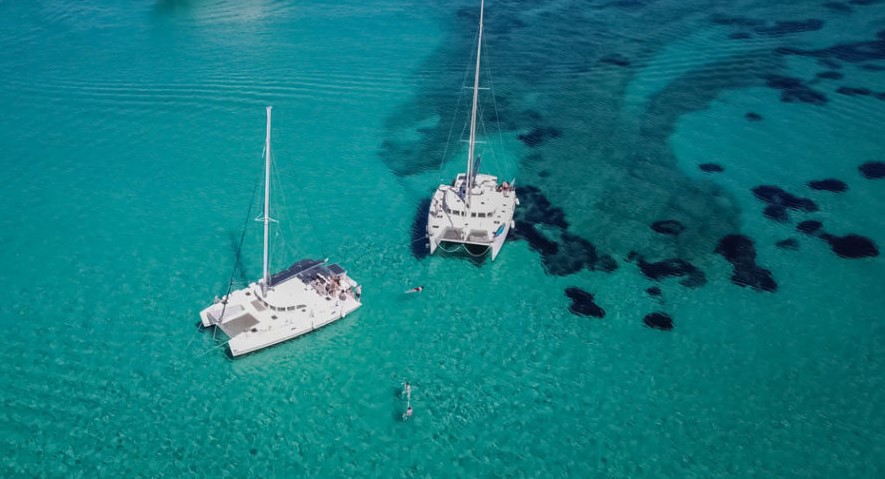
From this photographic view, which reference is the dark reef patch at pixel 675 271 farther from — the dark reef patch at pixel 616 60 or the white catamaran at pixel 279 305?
the dark reef patch at pixel 616 60

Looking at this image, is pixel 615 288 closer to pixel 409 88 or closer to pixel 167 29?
pixel 409 88

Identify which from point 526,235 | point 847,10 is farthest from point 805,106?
point 526,235

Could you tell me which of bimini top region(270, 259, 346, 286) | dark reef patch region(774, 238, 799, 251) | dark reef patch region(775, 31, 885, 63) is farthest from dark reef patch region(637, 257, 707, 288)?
dark reef patch region(775, 31, 885, 63)

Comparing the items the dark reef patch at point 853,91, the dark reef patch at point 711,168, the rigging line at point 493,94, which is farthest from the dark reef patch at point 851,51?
the rigging line at point 493,94

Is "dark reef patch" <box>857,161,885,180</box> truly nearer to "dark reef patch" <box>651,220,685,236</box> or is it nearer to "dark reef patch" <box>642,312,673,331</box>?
"dark reef patch" <box>651,220,685,236</box>

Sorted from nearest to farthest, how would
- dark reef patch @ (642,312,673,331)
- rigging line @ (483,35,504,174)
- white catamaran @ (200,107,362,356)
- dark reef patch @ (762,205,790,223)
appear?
1. white catamaran @ (200,107,362,356)
2. dark reef patch @ (642,312,673,331)
3. dark reef patch @ (762,205,790,223)
4. rigging line @ (483,35,504,174)

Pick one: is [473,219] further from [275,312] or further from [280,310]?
[275,312]

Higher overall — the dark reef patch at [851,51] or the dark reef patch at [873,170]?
the dark reef patch at [851,51]
